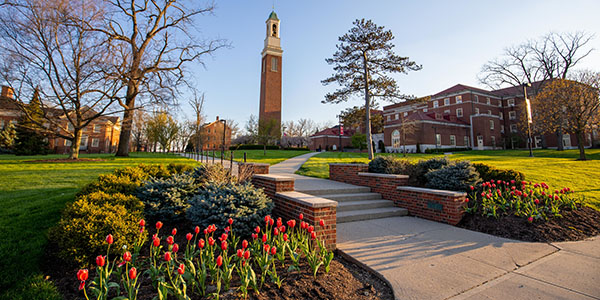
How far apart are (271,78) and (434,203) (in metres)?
46.8

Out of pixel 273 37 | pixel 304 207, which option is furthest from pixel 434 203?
pixel 273 37

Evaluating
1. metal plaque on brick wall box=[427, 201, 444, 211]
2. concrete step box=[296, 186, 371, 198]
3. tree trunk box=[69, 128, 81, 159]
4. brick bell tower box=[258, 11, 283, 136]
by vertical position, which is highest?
brick bell tower box=[258, 11, 283, 136]

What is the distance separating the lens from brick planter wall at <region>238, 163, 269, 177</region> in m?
5.96

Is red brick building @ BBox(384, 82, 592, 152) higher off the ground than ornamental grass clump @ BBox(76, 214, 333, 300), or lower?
higher

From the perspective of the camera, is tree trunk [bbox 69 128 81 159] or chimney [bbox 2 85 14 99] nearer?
chimney [bbox 2 85 14 99]

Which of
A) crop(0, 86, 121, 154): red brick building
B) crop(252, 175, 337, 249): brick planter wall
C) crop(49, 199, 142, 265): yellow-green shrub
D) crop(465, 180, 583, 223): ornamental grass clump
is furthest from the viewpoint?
crop(0, 86, 121, 154): red brick building

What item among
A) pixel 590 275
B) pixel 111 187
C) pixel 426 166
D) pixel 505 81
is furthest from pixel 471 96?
pixel 111 187

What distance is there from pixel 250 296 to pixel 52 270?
7.62 feet

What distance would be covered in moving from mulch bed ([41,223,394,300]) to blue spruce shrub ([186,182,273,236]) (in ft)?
3.09

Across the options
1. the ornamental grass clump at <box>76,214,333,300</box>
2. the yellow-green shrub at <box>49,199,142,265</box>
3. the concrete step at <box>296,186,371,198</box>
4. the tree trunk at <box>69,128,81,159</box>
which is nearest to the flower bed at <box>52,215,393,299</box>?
the ornamental grass clump at <box>76,214,333,300</box>

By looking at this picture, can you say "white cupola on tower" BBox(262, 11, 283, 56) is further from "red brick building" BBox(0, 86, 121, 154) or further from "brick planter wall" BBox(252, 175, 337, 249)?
"brick planter wall" BBox(252, 175, 337, 249)

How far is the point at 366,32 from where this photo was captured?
15.5 meters

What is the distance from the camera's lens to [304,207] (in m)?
3.97

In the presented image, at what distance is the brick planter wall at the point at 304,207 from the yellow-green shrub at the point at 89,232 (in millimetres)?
2206
